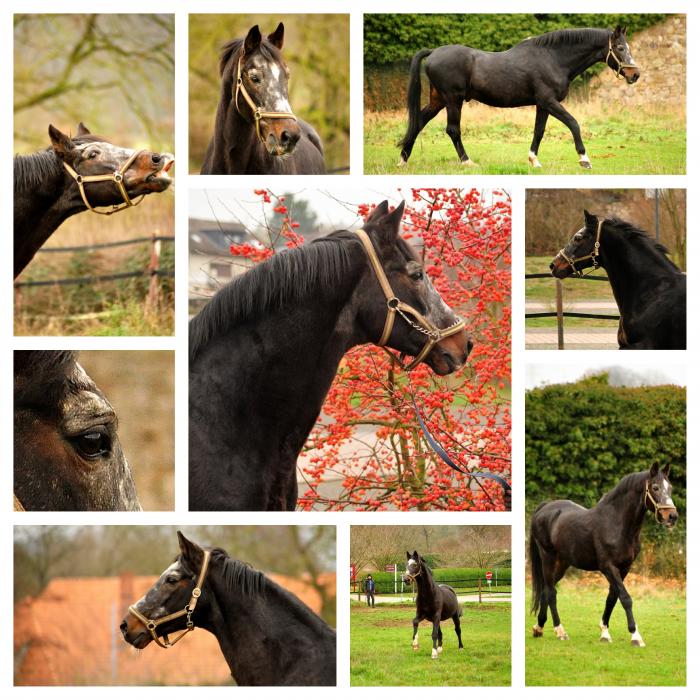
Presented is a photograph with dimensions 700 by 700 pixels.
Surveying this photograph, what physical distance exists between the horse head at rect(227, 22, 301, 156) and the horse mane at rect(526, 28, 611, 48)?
63.0 inches

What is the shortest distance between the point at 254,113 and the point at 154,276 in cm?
203

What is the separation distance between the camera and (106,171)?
462cm

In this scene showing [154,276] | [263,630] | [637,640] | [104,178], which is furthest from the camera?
[154,276]

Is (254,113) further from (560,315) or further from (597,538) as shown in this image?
(597,538)

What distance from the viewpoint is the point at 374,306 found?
14.8 feet

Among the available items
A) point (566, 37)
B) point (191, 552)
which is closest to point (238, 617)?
point (191, 552)

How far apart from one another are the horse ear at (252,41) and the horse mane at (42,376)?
6.20ft

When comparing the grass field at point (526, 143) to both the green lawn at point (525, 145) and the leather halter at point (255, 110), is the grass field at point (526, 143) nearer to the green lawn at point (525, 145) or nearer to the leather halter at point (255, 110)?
the green lawn at point (525, 145)

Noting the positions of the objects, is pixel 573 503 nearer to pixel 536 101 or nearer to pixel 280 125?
pixel 536 101

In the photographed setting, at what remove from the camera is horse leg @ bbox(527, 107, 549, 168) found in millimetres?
5559

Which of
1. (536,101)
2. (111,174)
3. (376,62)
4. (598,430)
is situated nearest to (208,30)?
(376,62)

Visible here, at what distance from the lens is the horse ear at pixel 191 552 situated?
4391 millimetres

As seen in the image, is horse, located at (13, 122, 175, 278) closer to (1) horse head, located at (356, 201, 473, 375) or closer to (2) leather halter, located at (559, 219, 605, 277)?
(1) horse head, located at (356, 201, 473, 375)

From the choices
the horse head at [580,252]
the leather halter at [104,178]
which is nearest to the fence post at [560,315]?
the horse head at [580,252]
